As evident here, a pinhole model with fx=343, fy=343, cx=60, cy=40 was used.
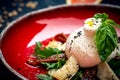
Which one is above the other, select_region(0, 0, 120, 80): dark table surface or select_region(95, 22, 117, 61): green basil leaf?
select_region(95, 22, 117, 61): green basil leaf

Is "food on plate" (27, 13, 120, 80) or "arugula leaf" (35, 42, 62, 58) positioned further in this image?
"arugula leaf" (35, 42, 62, 58)

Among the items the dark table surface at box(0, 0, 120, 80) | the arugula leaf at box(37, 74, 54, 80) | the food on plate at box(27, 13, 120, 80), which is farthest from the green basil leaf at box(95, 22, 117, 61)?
the dark table surface at box(0, 0, 120, 80)

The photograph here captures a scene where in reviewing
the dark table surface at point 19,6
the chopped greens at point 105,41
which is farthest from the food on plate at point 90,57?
the dark table surface at point 19,6

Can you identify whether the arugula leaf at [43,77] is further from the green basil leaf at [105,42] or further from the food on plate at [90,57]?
the green basil leaf at [105,42]

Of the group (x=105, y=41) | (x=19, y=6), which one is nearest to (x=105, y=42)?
(x=105, y=41)

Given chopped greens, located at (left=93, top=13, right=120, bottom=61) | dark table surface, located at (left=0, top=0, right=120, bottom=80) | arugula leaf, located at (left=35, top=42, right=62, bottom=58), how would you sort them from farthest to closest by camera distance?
dark table surface, located at (left=0, top=0, right=120, bottom=80)
arugula leaf, located at (left=35, top=42, right=62, bottom=58)
chopped greens, located at (left=93, top=13, right=120, bottom=61)

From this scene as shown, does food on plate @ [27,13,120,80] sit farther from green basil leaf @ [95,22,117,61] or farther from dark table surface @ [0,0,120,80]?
dark table surface @ [0,0,120,80]

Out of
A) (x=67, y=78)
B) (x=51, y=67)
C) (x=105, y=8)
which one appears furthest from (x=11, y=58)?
(x=105, y=8)

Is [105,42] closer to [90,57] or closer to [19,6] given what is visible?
[90,57]
